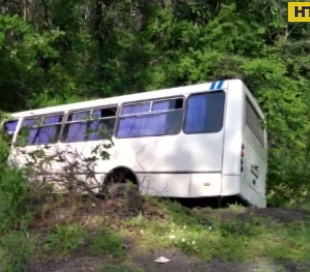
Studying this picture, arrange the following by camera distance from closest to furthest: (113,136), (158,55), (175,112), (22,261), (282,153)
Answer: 1. (22,261)
2. (175,112)
3. (113,136)
4. (282,153)
5. (158,55)

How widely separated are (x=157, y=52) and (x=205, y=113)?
7.21 metres

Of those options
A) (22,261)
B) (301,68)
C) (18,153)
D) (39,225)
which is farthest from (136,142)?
(301,68)

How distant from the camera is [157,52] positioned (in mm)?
15695

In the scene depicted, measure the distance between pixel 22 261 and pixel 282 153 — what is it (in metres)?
8.76

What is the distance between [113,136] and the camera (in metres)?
9.98

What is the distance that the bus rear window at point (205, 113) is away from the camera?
28.2ft

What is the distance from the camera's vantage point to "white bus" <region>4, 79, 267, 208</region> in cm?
837

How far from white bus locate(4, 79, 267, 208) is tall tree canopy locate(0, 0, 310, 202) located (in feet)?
12.4

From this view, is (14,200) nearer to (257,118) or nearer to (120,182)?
(120,182)

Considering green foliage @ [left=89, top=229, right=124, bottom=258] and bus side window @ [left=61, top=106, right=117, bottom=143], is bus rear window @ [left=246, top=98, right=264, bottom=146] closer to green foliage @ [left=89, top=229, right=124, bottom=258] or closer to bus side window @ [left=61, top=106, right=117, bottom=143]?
bus side window @ [left=61, top=106, right=117, bottom=143]

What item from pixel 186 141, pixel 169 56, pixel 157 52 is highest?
pixel 157 52

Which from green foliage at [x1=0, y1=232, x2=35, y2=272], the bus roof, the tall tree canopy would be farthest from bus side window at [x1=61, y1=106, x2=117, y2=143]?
green foliage at [x1=0, y1=232, x2=35, y2=272]

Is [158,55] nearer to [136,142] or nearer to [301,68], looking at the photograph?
[301,68]

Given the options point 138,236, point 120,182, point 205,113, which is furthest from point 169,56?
point 138,236
